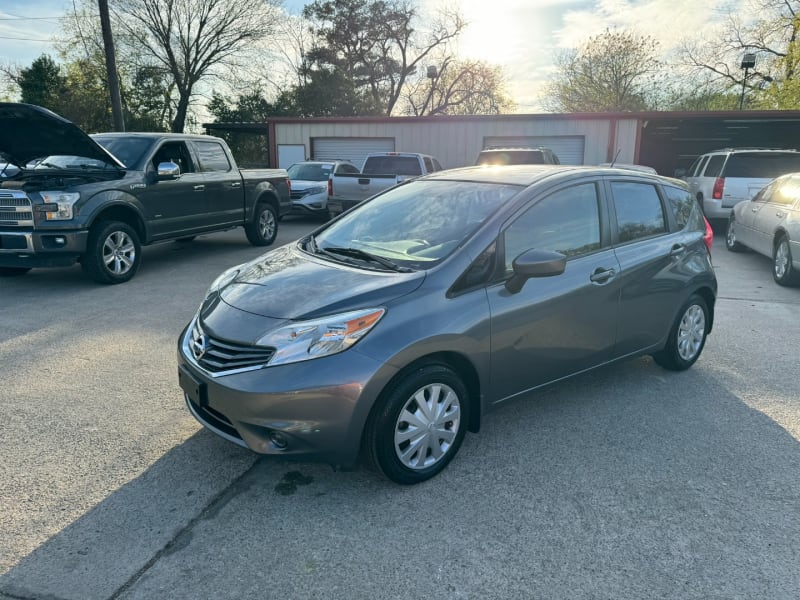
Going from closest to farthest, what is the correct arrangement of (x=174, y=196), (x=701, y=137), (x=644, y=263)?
1. (x=644, y=263)
2. (x=174, y=196)
3. (x=701, y=137)

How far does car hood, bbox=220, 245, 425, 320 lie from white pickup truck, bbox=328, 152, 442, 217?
29.1 ft

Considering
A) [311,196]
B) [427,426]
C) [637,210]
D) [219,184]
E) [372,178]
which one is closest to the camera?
[427,426]

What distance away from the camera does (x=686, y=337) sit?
462 centimetres

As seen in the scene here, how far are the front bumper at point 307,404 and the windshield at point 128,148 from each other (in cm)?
635

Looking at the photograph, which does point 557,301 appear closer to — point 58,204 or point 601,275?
point 601,275

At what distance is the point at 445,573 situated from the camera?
2430 mm

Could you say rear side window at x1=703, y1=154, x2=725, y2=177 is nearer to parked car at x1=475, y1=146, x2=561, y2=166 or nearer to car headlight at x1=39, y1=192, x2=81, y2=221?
parked car at x1=475, y1=146, x2=561, y2=166

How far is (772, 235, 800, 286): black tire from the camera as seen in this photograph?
25.5 feet

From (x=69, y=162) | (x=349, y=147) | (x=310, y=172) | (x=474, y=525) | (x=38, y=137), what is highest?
(x=349, y=147)

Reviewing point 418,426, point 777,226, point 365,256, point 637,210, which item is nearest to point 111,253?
point 365,256

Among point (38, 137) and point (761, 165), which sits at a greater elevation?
point (38, 137)

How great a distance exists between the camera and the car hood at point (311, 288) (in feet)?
9.64

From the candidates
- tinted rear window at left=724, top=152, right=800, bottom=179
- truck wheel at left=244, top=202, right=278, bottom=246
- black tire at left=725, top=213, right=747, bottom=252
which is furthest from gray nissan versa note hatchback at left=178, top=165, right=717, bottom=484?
tinted rear window at left=724, top=152, right=800, bottom=179

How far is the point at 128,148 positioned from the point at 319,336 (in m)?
6.90
